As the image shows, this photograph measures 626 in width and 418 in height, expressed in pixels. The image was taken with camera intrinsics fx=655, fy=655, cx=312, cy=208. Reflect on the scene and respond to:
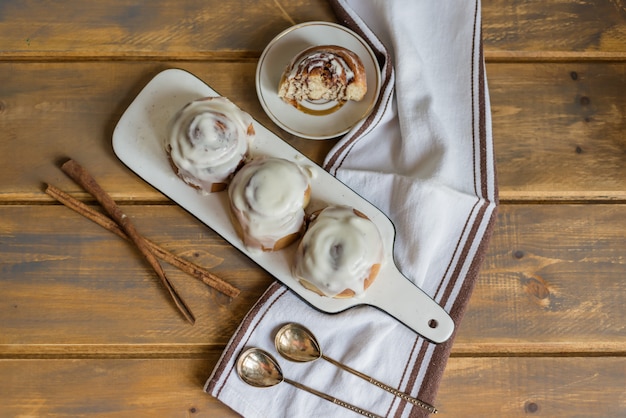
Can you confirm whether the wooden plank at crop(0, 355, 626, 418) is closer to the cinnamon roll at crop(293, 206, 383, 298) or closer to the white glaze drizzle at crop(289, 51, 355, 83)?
the cinnamon roll at crop(293, 206, 383, 298)

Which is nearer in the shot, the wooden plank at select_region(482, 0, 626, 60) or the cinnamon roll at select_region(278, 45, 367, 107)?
the cinnamon roll at select_region(278, 45, 367, 107)

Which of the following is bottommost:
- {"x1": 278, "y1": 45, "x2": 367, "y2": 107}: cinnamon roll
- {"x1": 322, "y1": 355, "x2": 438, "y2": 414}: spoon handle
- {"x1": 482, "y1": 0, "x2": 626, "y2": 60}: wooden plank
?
{"x1": 322, "y1": 355, "x2": 438, "y2": 414}: spoon handle

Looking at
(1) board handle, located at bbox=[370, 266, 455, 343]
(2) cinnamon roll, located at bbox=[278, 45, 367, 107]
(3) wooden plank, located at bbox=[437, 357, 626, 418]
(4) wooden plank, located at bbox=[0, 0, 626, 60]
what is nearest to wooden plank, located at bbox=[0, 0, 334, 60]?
(4) wooden plank, located at bbox=[0, 0, 626, 60]

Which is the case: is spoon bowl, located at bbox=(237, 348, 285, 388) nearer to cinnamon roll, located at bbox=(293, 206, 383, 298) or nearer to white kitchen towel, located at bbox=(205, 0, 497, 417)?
white kitchen towel, located at bbox=(205, 0, 497, 417)

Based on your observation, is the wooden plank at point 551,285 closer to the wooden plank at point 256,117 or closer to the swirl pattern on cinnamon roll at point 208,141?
the wooden plank at point 256,117

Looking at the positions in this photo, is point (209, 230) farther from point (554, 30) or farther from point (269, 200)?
point (554, 30)

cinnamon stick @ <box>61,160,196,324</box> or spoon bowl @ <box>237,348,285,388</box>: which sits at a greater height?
cinnamon stick @ <box>61,160,196,324</box>

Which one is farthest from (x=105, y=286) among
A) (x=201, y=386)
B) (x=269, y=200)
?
(x=269, y=200)

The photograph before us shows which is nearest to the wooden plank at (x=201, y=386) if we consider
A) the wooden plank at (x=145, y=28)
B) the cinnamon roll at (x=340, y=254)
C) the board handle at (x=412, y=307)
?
the board handle at (x=412, y=307)
